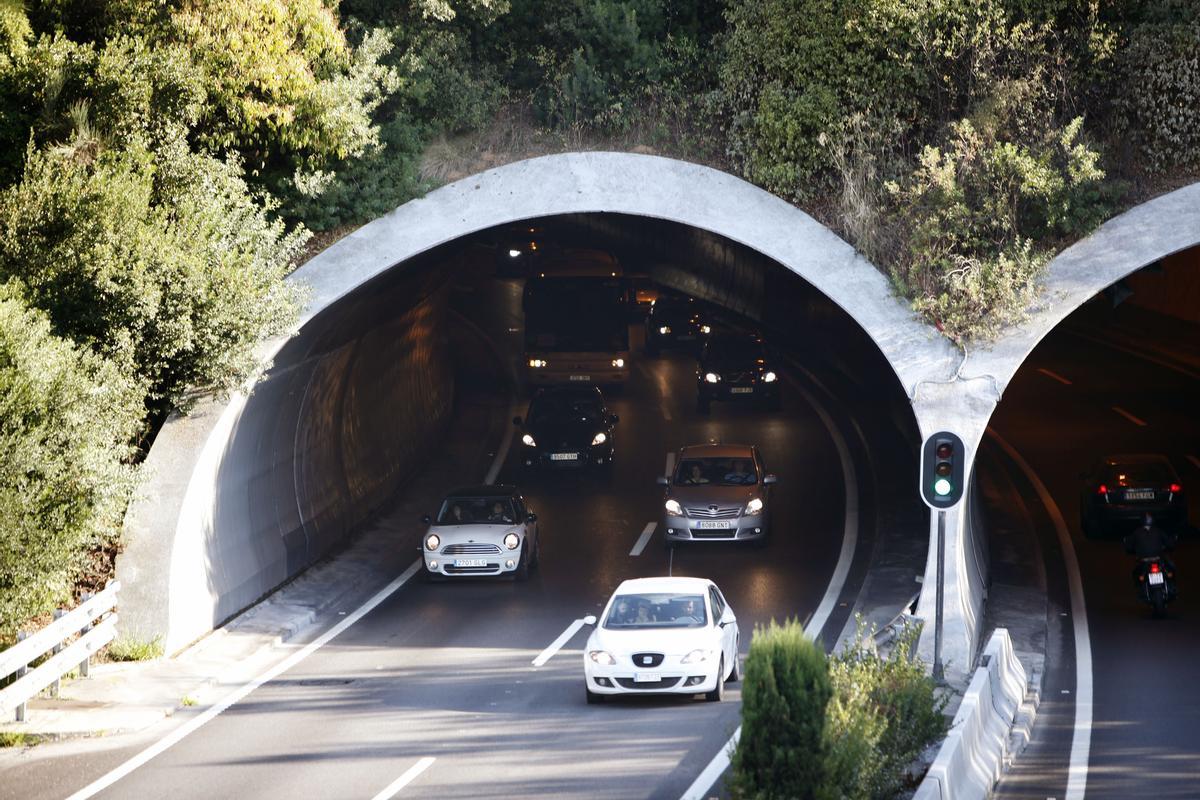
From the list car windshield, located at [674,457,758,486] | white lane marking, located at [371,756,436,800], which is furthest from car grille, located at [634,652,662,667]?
car windshield, located at [674,457,758,486]

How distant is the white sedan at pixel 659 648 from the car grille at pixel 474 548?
6276 mm

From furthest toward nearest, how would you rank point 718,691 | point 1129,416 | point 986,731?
point 1129,416, point 718,691, point 986,731

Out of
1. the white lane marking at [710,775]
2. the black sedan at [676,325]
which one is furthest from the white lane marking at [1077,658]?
the black sedan at [676,325]

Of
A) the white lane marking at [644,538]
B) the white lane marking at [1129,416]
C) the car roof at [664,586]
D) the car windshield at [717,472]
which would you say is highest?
the white lane marking at [1129,416]

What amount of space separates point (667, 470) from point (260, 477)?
1144 cm

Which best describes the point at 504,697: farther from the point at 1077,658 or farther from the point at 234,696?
the point at 1077,658

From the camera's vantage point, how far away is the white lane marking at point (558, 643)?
18.4 meters

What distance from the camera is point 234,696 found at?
55.2ft

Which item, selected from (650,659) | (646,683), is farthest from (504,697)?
(650,659)

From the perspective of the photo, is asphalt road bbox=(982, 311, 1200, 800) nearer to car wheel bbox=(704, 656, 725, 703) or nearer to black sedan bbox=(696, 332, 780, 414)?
car wheel bbox=(704, 656, 725, 703)

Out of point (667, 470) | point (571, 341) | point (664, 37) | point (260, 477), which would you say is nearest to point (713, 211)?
point (664, 37)

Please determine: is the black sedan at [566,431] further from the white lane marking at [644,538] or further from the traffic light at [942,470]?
the traffic light at [942,470]

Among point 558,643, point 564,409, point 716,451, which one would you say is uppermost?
point 564,409

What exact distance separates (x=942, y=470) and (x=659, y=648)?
12.5ft
